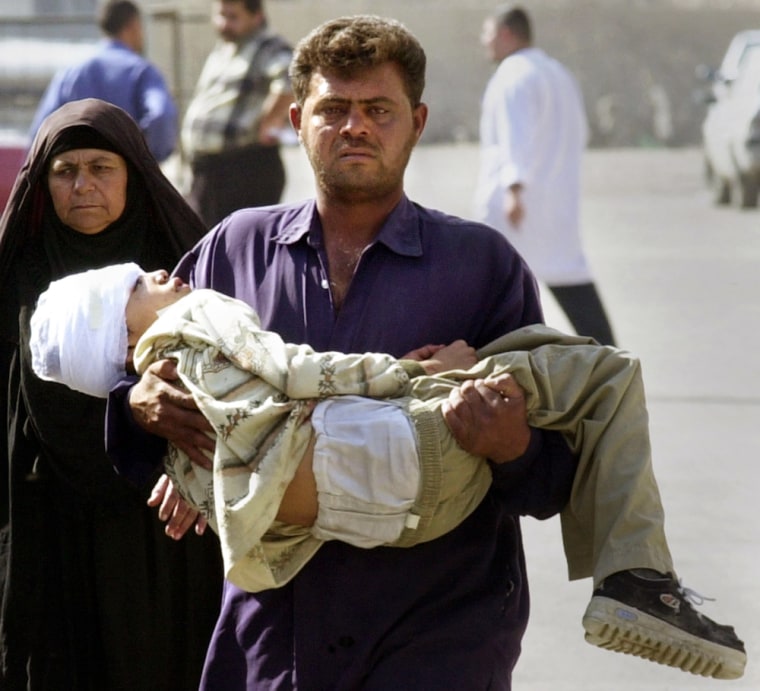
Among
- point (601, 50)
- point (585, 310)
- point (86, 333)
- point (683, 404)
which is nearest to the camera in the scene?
point (86, 333)

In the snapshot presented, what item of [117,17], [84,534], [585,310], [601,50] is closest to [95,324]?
[84,534]

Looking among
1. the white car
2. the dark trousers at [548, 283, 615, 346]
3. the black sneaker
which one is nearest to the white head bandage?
the black sneaker

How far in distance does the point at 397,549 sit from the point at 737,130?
48.0 feet

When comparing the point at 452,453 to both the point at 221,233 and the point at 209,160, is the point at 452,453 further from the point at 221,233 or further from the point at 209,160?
the point at 209,160

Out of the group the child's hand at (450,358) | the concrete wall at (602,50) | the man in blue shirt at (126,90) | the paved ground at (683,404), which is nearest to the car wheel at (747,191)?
the paved ground at (683,404)

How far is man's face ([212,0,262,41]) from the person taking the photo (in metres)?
8.93

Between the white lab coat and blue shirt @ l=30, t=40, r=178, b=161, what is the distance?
1724 mm

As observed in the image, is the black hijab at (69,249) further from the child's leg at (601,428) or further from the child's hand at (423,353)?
the child's leg at (601,428)

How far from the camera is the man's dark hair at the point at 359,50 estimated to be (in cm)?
302

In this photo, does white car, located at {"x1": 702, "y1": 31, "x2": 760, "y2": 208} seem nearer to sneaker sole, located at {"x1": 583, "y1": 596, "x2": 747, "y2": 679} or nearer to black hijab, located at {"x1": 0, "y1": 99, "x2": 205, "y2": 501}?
black hijab, located at {"x1": 0, "y1": 99, "x2": 205, "y2": 501}

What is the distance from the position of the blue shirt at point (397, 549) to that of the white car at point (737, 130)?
14007mm

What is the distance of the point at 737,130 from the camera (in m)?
17.0

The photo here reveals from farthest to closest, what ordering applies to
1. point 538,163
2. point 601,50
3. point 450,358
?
point 601,50
point 538,163
point 450,358

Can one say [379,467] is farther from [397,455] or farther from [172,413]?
[172,413]
